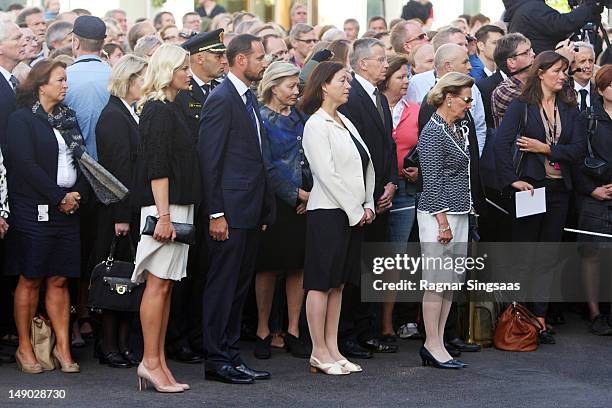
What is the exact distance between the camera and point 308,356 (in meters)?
9.41

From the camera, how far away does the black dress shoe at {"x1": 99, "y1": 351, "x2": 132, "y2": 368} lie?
8953mm

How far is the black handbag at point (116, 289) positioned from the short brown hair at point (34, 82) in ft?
3.82

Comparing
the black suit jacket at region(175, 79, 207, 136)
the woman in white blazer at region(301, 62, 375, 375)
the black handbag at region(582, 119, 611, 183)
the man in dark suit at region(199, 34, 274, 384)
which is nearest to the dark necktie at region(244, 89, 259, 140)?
the man in dark suit at region(199, 34, 274, 384)

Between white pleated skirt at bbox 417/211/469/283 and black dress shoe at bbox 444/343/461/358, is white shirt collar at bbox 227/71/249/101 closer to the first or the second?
white pleated skirt at bbox 417/211/469/283

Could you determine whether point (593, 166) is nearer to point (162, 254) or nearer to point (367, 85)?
point (367, 85)

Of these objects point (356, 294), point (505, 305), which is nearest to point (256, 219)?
point (356, 294)

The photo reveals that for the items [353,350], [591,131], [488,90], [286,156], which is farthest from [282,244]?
[591,131]

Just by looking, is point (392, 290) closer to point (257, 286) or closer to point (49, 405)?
point (257, 286)

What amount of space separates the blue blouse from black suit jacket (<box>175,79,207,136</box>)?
420 mm

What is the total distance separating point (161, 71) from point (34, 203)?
1242mm

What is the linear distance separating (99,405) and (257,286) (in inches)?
79.0

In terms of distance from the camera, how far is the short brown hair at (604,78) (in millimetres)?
10620

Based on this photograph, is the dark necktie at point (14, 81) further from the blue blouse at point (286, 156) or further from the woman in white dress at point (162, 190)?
the blue blouse at point (286, 156)

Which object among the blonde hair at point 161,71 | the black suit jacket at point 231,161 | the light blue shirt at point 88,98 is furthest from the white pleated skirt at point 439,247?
the light blue shirt at point 88,98
